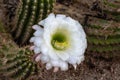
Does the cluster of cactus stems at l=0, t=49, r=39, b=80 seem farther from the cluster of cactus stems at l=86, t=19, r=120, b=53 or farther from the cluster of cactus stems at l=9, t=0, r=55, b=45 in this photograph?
the cluster of cactus stems at l=86, t=19, r=120, b=53

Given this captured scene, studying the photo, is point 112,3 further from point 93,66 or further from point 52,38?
point 52,38

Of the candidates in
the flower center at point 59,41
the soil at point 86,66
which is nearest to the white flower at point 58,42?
the flower center at point 59,41

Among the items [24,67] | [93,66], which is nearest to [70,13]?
[93,66]

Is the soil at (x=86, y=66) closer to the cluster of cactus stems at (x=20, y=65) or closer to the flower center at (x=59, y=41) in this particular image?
the cluster of cactus stems at (x=20, y=65)

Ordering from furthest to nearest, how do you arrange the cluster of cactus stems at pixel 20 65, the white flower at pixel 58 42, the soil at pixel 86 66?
the soil at pixel 86 66, the cluster of cactus stems at pixel 20 65, the white flower at pixel 58 42

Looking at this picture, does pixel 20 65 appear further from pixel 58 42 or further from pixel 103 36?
pixel 103 36
